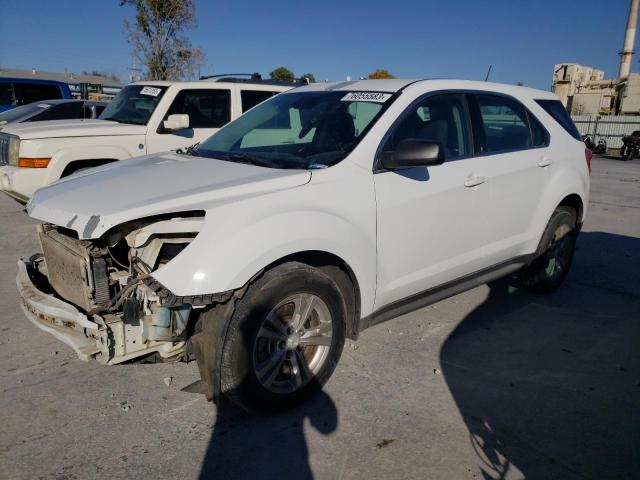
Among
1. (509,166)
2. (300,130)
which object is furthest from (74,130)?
(509,166)

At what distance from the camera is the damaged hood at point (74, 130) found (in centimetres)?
629

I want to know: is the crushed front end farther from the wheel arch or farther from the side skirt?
the side skirt

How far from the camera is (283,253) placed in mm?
2627

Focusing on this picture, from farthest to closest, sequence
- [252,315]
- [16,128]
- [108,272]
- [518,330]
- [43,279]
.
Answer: [16,128], [518,330], [43,279], [108,272], [252,315]

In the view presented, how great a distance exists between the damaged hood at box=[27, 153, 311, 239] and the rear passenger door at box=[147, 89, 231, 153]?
143 inches

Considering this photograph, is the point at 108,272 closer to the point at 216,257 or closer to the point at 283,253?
the point at 216,257

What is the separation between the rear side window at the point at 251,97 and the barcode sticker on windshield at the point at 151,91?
119cm

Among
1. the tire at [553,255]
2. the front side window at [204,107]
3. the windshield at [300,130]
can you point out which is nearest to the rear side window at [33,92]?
the front side window at [204,107]

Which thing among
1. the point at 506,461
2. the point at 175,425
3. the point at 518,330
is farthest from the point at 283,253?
the point at 518,330

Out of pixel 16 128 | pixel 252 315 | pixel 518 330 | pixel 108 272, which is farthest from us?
pixel 16 128

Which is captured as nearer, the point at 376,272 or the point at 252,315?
the point at 252,315

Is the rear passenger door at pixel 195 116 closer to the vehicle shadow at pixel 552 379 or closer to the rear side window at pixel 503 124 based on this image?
the rear side window at pixel 503 124

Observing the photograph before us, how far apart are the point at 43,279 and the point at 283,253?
1.73m

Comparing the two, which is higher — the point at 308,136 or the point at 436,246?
the point at 308,136
